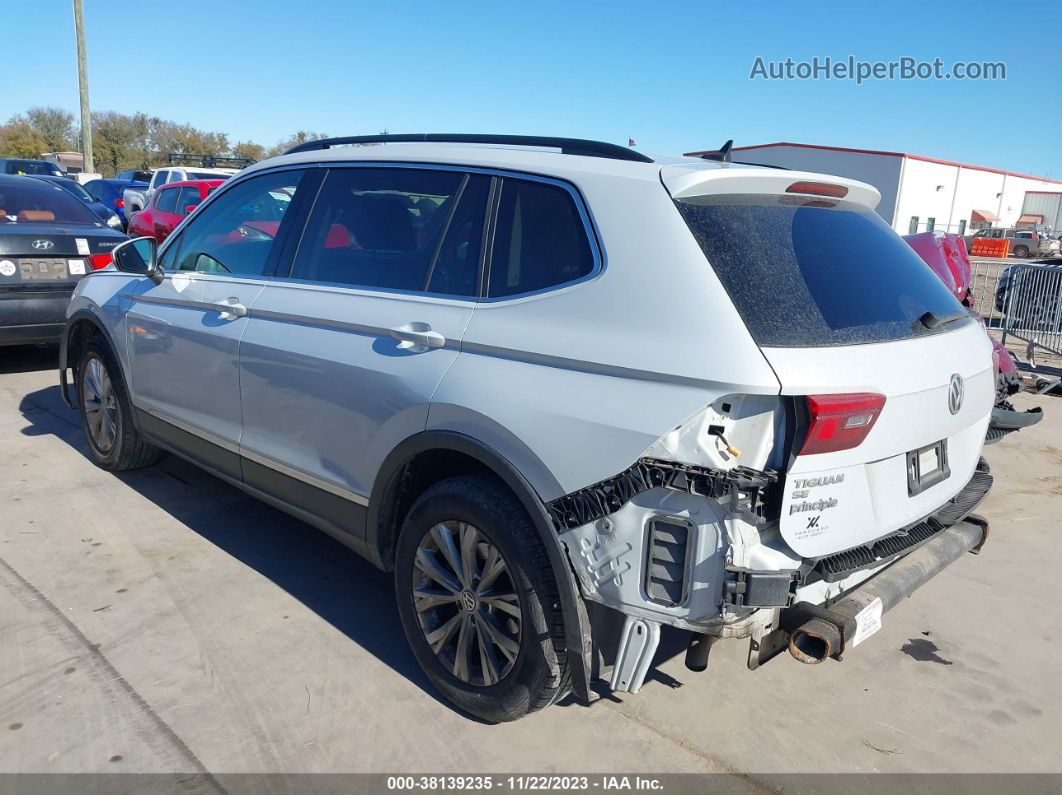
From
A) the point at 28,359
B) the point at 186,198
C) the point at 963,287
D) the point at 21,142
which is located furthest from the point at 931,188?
the point at 21,142

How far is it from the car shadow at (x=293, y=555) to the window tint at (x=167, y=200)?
32.7 feet

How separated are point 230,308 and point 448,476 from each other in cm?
156

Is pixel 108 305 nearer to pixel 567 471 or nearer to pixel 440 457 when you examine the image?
pixel 440 457

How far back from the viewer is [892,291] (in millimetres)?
2836

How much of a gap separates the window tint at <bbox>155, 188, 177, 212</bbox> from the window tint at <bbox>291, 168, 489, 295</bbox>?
40.6 feet

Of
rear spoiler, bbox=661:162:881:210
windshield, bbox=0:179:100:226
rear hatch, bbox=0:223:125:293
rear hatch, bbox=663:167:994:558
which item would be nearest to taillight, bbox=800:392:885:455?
rear hatch, bbox=663:167:994:558

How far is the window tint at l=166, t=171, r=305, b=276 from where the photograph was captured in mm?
4035

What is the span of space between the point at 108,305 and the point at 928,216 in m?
57.9

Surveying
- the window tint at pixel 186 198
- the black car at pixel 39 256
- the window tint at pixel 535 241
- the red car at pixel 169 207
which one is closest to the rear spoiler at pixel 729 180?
the window tint at pixel 535 241

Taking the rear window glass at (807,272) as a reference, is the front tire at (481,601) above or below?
below

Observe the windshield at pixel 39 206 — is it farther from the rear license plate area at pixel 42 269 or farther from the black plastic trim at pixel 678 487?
the black plastic trim at pixel 678 487

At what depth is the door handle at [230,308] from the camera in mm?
3885
